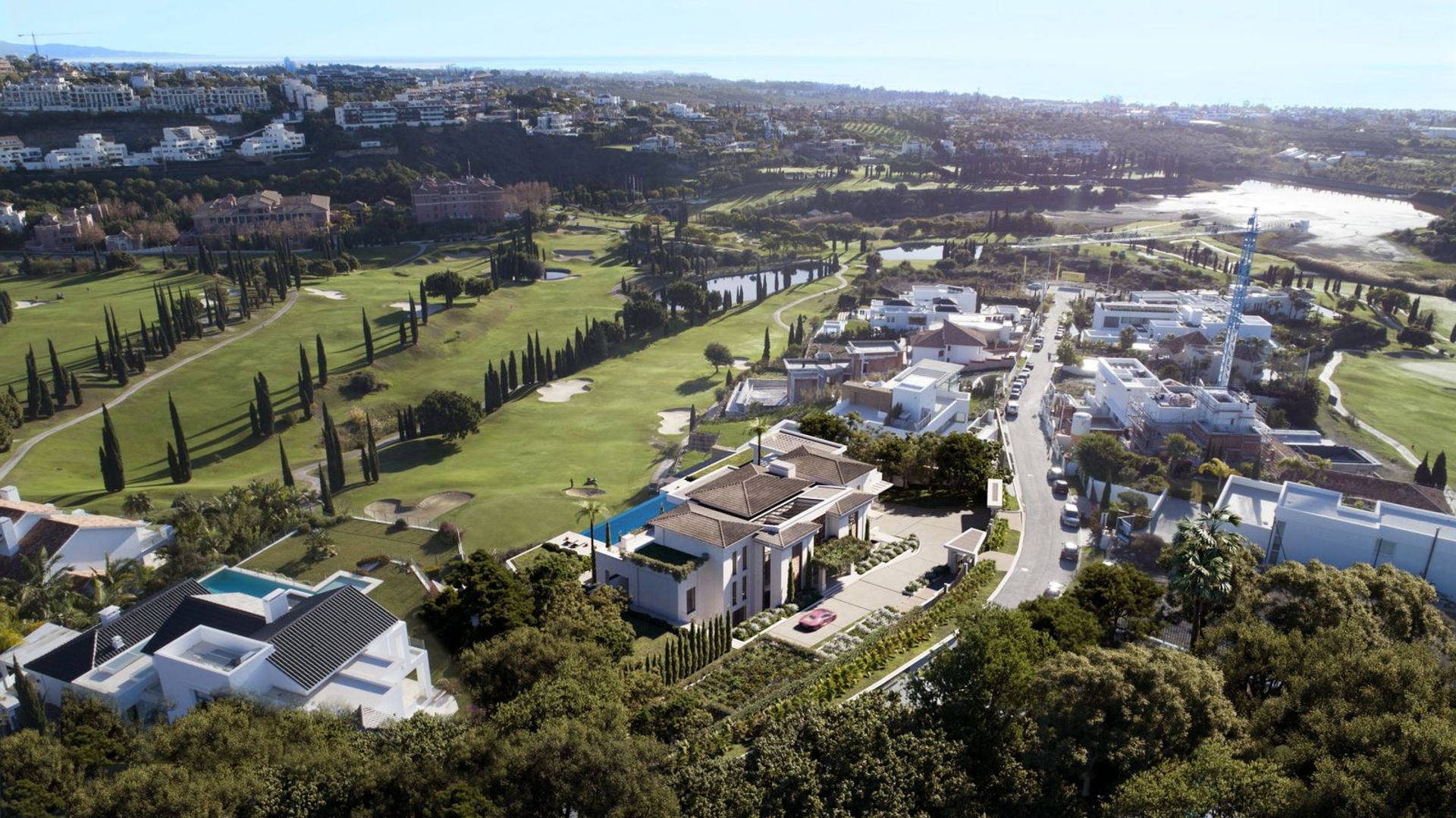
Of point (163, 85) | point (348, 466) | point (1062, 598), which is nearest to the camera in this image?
point (1062, 598)

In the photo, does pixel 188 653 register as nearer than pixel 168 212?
Yes

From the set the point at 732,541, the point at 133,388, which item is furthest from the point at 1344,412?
the point at 133,388

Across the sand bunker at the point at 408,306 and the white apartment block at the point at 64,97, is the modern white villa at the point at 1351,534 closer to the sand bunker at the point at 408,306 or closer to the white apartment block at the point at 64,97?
the sand bunker at the point at 408,306

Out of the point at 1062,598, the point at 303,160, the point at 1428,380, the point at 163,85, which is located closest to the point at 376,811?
the point at 1062,598

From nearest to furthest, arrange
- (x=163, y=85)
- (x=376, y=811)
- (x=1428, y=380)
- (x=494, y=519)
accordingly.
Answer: (x=376, y=811) < (x=494, y=519) < (x=1428, y=380) < (x=163, y=85)

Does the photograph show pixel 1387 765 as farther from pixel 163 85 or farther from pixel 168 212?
pixel 163 85

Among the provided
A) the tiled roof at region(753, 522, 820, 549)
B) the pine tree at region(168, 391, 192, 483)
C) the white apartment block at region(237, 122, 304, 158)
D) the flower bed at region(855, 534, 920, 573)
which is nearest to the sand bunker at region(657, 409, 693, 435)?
the flower bed at region(855, 534, 920, 573)
